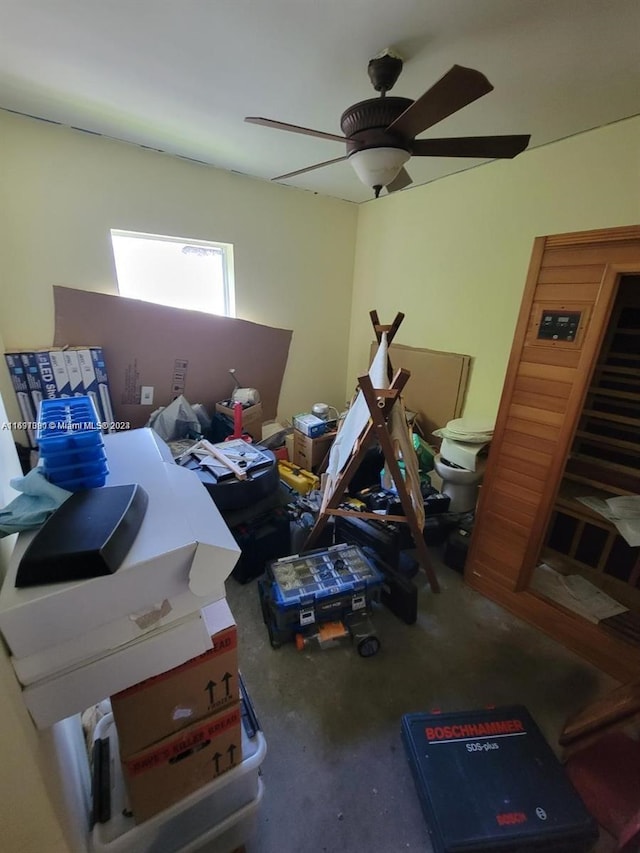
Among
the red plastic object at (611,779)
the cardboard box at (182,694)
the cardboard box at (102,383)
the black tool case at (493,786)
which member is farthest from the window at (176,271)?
the red plastic object at (611,779)

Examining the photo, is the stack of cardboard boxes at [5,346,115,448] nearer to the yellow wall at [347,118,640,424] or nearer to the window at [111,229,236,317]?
the window at [111,229,236,317]

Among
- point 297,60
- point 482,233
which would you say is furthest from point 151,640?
point 482,233

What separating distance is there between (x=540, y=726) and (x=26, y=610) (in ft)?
6.21

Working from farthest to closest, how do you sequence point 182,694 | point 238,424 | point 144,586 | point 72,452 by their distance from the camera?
point 238,424 → point 182,694 → point 72,452 → point 144,586

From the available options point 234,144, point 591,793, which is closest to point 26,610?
point 591,793

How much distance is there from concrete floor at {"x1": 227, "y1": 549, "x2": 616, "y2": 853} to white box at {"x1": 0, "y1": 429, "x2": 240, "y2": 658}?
1073 mm

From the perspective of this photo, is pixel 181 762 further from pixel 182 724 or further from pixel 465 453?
pixel 465 453

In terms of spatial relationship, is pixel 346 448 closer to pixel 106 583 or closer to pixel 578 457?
pixel 578 457

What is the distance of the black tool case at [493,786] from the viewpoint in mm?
1063

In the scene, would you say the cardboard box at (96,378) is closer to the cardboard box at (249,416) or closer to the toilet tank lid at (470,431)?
the cardboard box at (249,416)

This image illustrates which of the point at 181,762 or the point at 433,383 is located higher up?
the point at 433,383

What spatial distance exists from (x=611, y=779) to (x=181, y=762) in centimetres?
143

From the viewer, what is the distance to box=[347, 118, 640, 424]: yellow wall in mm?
1898

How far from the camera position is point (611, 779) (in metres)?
1.22
